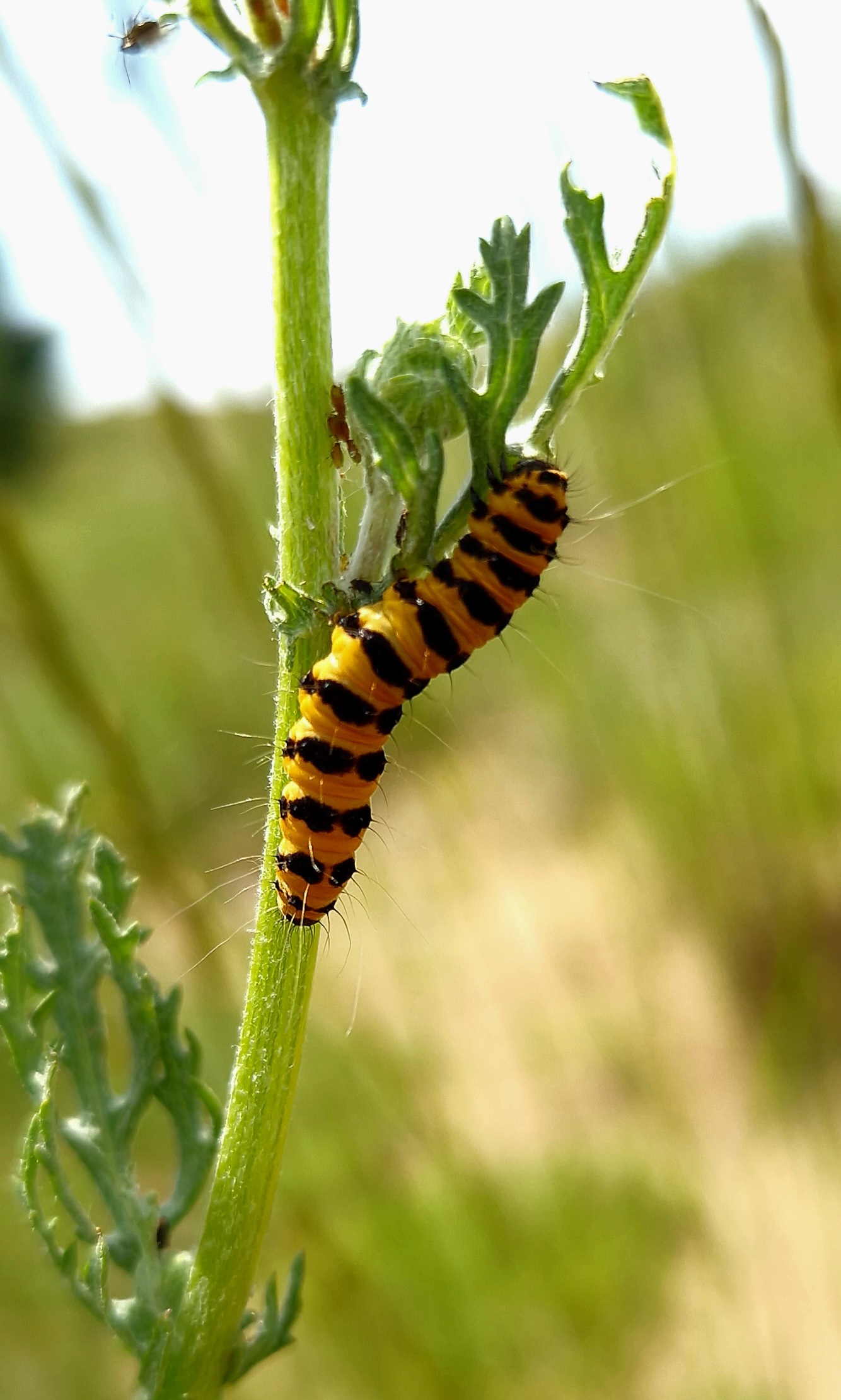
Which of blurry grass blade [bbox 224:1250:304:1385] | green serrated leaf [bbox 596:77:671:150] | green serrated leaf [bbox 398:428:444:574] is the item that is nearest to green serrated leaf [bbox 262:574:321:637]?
green serrated leaf [bbox 398:428:444:574]

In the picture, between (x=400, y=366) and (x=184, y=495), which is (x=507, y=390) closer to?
(x=400, y=366)

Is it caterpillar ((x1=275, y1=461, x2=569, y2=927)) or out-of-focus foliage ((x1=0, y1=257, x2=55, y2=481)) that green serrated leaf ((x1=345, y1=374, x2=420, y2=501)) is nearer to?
caterpillar ((x1=275, y1=461, x2=569, y2=927))

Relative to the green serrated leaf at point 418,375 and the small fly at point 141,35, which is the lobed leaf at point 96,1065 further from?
the small fly at point 141,35

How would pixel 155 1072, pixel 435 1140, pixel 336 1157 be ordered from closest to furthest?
1. pixel 155 1072
2. pixel 435 1140
3. pixel 336 1157

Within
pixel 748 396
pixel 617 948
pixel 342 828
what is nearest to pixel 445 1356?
pixel 617 948

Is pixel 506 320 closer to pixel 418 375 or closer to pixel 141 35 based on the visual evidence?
pixel 418 375

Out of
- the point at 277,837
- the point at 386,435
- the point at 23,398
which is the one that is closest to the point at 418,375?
the point at 386,435

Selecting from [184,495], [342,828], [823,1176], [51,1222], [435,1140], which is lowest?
[823,1176]
